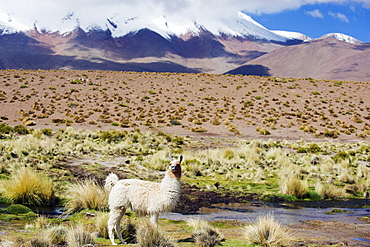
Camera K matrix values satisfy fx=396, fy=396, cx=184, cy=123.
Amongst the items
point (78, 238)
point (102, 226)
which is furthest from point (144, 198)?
point (78, 238)

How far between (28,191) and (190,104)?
3466 cm

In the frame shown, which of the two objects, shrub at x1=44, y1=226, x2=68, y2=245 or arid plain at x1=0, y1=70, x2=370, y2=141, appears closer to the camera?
shrub at x1=44, y1=226, x2=68, y2=245

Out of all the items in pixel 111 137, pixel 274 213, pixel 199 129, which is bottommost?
pixel 274 213

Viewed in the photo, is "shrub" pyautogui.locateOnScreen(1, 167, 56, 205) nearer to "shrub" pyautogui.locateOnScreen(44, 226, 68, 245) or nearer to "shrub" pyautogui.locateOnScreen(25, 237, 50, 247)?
"shrub" pyautogui.locateOnScreen(44, 226, 68, 245)

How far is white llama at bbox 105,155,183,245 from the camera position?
21.8ft

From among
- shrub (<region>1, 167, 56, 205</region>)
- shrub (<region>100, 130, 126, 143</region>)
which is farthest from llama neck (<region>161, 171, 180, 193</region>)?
shrub (<region>100, 130, 126, 143</region>)

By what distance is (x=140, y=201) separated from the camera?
22.0 ft

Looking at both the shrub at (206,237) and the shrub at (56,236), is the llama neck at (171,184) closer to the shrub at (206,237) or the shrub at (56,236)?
the shrub at (206,237)

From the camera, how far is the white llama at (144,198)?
665 cm

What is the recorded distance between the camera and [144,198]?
6738 mm

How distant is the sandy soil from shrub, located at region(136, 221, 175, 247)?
25.4m

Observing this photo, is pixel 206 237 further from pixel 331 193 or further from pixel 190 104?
pixel 190 104

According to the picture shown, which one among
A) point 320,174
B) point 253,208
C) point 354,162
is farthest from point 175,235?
point 354,162

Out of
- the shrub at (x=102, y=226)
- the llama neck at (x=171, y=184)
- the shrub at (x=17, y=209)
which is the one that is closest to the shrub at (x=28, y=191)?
the shrub at (x=17, y=209)
